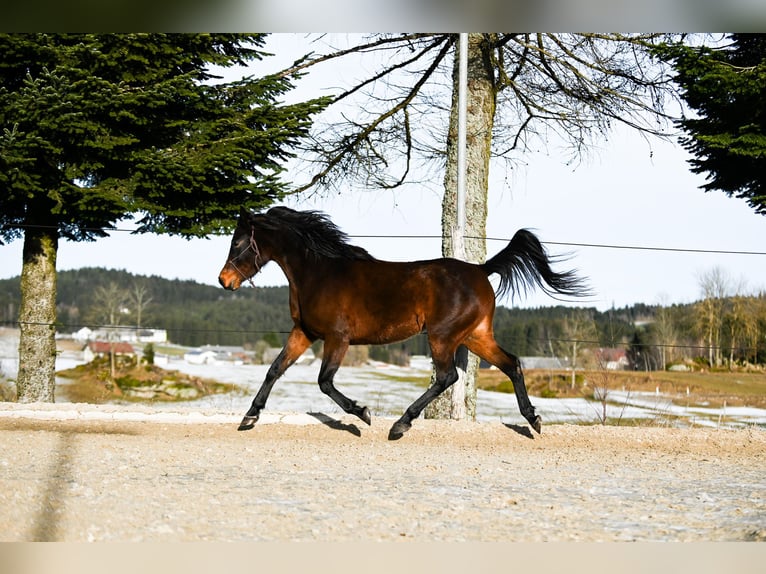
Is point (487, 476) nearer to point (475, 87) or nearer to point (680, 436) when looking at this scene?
point (680, 436)

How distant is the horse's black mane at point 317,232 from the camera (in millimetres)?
7285

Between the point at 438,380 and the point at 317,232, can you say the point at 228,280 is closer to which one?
the point at 317,232

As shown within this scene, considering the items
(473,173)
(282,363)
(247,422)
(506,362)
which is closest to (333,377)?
(282,363)

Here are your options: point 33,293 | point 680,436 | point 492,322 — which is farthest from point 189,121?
point 680,436

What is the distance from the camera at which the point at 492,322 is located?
718 cm

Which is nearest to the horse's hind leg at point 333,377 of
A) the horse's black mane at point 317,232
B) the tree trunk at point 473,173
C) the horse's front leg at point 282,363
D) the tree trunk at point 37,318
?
the horse's front leg at point 282,363

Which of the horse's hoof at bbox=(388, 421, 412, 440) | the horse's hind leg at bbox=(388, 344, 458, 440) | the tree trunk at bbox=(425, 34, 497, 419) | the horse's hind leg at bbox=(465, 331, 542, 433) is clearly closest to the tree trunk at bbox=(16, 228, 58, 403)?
the tree trunk at bbox=(425, 34, 497, 419)

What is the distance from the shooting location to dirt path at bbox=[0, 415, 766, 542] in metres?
3.97

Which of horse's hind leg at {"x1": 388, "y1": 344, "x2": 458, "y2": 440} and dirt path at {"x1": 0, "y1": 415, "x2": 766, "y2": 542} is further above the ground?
horse's hind leg at {"x1": 388, "y1": 344, "x2": 458, "y2": 440}

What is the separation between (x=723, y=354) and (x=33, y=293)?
9528 mm

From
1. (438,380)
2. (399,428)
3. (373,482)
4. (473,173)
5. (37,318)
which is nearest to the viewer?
(373,482)

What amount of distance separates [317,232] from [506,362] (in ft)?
6.89

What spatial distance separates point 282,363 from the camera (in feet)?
23.1

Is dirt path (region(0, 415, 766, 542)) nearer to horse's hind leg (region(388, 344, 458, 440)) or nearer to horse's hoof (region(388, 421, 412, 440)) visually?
horse's hoof (region(388, 421, 412, 440))
